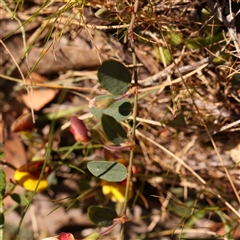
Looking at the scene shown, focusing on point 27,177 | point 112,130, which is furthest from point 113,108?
point 27,177

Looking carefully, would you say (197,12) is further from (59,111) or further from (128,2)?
(59,111)

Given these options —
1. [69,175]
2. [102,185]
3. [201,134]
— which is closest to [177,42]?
[201,134]

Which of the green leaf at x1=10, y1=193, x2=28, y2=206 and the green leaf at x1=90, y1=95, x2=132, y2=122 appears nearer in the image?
the green leaf at x1=90, y1=95, x2=132, y2=122

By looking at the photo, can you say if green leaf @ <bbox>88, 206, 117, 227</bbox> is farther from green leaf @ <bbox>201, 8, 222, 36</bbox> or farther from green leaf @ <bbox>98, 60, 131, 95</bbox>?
green leaf @ <bbox>201, 8, 222, 36</bbox>

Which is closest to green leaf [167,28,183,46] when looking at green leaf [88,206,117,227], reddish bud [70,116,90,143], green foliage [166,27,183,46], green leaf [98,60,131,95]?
green foliage [166,27,183,46]

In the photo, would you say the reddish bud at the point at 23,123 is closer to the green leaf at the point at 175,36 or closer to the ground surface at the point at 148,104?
the ground surface at the point at 148,104

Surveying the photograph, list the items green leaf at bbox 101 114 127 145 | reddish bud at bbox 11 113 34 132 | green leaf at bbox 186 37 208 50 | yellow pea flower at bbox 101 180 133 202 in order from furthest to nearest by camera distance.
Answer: reddish bud at bbox 11 113 34 132
yellow pea flower at bbox 101 180 133 202
green leaf at bbox 186 37 208 50
green leaf at bbox 101 114 127 145

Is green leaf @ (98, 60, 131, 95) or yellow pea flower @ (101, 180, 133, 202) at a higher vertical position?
green leaf @ (98, 60, 131, 95)
